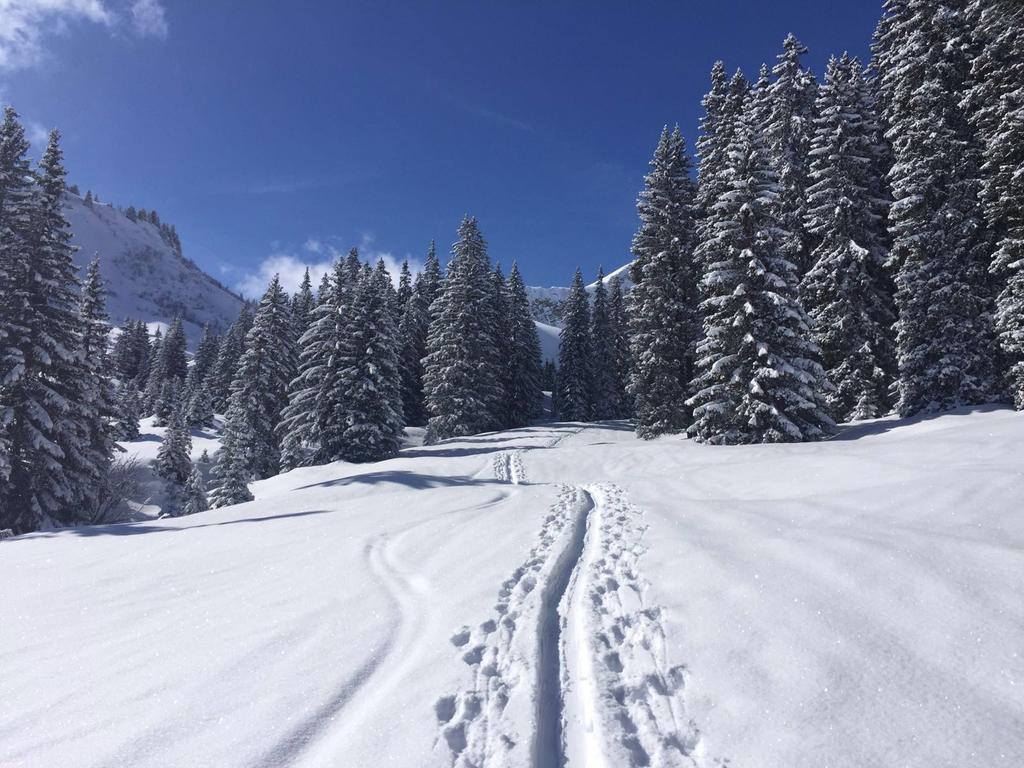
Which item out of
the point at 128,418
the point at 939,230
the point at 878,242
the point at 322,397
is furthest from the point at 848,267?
the point at 128,418

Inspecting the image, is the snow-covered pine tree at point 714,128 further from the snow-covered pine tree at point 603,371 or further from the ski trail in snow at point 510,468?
the snow-covered pine tree at point 603,371

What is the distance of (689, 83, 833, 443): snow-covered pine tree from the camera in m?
19.1

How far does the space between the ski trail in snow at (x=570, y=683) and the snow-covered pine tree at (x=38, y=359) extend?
20.7 m

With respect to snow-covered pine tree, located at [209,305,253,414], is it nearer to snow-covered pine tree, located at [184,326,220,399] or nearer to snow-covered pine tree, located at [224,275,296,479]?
snow-covered pine tree, located at [184,326,220,399]

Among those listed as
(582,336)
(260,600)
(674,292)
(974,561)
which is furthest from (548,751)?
(582,336)

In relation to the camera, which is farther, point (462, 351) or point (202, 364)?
point (202, 364)

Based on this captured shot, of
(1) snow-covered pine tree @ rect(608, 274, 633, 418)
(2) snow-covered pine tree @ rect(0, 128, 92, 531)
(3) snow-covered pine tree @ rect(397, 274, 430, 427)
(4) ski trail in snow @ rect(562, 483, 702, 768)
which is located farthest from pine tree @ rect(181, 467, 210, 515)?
(1) snow-covered pine tree @ rect(608, 274, 633, 418)

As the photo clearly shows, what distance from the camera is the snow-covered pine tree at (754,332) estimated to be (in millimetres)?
19109

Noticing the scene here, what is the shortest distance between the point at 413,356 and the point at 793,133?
3458cm

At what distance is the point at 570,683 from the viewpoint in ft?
14.4

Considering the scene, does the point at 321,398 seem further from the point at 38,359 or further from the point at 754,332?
the point at 754,332

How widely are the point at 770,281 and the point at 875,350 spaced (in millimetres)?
6731

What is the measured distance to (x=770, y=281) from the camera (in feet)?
65.1

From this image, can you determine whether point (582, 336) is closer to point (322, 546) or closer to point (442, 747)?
point (322, 546)
